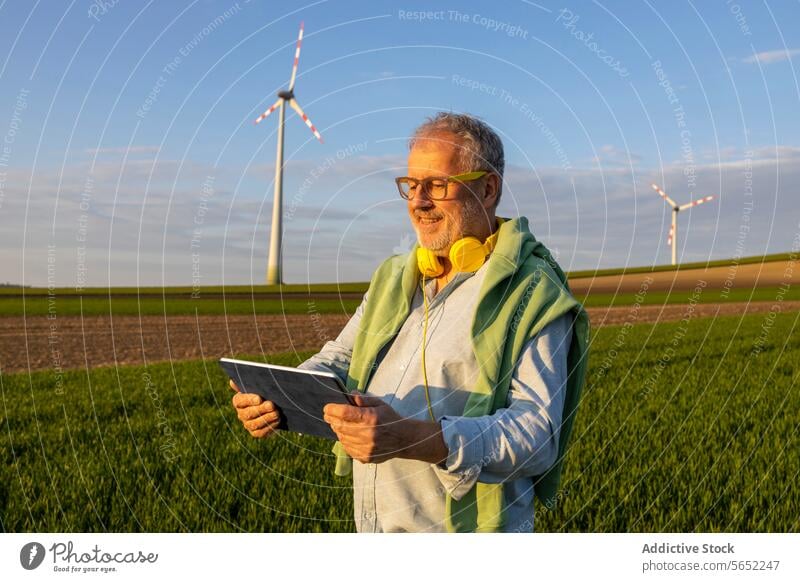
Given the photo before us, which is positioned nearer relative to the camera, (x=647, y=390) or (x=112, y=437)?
(x=112, y=437)

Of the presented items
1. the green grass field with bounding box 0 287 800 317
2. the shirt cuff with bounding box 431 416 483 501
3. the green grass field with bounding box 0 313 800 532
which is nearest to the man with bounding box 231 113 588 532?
the shirt cuff with bounding box 431 416 483 501

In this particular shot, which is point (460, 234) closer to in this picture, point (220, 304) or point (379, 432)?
point (379, 432)

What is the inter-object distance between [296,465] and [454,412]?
16.5 ft

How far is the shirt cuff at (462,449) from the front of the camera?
3.13m

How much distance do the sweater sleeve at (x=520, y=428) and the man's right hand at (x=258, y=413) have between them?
0.79 metres

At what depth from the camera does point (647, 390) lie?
42.5 ft

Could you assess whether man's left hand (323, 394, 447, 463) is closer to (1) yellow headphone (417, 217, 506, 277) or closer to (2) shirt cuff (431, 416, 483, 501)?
(2) shirt cuff (431, 416, 483, 501)

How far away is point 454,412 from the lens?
347 cm

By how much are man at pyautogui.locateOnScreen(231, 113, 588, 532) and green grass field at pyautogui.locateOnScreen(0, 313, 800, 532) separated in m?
3.04

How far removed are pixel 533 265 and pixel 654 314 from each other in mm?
35920

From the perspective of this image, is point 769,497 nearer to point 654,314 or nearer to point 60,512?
point 60,512

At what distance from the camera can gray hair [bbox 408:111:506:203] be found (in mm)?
3465
